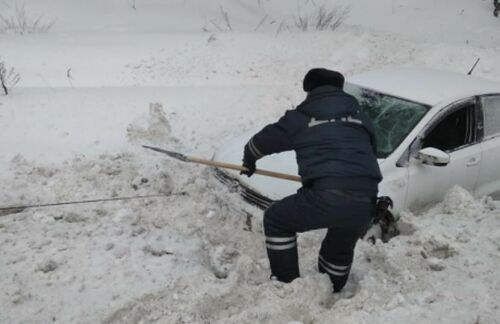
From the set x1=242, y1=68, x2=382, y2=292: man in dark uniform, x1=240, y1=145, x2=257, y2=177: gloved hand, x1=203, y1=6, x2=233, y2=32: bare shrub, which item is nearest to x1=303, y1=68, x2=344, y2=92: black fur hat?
x1=242, y1=68, x2=382, y2=292: man in dark uniform

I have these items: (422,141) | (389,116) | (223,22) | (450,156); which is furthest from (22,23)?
(450,156)

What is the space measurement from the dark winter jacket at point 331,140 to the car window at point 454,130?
1425mm

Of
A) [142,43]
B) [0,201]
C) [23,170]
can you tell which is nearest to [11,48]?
[142,43]

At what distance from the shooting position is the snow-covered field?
3.54 metres

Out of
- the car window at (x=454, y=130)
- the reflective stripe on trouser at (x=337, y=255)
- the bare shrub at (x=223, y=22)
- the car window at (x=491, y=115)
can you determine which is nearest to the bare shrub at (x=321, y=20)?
the bare shrub at (x=223, y=22)

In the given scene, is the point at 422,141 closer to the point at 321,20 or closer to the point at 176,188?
the point at 176,188

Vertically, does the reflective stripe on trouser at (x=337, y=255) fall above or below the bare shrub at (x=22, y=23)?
below

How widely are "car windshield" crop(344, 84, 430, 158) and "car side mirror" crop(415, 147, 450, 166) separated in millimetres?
236

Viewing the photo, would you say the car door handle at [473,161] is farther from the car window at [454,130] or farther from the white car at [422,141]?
the car window at [454,130]

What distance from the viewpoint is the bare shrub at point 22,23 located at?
29.2ft

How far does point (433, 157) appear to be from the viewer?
14.3 ft

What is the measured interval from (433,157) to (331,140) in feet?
4.37

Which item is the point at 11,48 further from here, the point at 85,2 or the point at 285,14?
the point at 285,14

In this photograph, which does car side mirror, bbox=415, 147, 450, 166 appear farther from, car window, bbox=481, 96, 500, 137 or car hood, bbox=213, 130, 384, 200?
car window, bbox=481, 96, 500, 137
